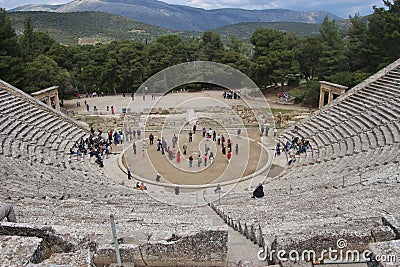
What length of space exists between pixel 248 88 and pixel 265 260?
37.8 m

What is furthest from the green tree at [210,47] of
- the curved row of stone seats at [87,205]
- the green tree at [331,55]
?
the curved row of stone seats at [87,205]

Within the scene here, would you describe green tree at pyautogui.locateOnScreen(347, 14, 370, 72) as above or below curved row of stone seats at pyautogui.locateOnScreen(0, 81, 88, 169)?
above

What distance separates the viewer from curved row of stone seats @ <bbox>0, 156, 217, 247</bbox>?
750 centimetres

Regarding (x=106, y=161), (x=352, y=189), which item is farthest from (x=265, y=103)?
(x=352, y=189)

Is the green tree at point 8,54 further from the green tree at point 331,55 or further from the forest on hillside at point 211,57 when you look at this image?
the green tree at point 331,55

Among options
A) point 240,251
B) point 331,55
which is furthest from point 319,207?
point 331,55

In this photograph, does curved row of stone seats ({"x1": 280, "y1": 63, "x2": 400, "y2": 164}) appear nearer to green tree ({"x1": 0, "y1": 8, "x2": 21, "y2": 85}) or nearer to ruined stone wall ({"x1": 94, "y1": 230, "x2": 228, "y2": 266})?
ruined stone wall ({"x1": 94, "y1": 230, "x2": 228, "y2": 266})

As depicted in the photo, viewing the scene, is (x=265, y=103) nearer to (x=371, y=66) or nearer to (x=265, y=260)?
(x=371, y=66)

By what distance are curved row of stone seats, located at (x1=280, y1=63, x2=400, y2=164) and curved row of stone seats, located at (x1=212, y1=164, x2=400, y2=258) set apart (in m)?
4.50

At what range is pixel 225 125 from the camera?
26.8 meters

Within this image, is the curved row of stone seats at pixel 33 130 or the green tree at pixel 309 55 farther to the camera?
the green tree at pixel 309 55

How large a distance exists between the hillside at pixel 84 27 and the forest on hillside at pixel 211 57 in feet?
221

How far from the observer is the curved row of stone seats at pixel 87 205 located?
750 centimetres

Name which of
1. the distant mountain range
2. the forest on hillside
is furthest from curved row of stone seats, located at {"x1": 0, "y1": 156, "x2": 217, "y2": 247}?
the distant mountain range
